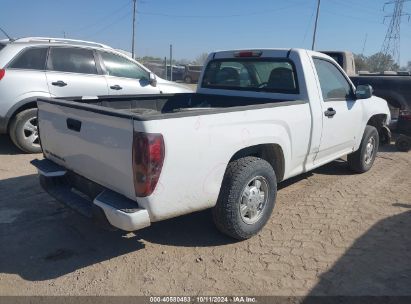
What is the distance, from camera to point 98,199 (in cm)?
304

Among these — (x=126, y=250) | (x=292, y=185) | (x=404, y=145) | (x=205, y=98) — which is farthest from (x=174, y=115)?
(x=404, y=145)

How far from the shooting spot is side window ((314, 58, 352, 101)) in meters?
4.74

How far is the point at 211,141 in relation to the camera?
3139 mm

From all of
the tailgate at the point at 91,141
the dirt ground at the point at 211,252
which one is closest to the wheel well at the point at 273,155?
the dirt ground at the point at 211,252

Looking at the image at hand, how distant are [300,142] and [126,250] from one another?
211 centimetres

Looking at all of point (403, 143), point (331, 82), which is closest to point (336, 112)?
point (331, 82)

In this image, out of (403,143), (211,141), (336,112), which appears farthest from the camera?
(403,143)

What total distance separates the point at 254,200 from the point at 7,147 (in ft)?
17.0

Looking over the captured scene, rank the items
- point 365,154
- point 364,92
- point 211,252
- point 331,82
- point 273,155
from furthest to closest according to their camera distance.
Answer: point 365,154, point 364,92, point 331,82, point 273,155, point 211,252

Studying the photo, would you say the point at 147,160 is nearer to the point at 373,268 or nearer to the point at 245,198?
the point at 245,198

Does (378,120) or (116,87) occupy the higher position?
(116,87)

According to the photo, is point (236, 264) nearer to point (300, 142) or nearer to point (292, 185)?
point (300, 142)

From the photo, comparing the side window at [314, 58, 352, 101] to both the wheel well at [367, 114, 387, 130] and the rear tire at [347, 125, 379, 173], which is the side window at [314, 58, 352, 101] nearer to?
the rear tire at [347, 125, 379, 173]

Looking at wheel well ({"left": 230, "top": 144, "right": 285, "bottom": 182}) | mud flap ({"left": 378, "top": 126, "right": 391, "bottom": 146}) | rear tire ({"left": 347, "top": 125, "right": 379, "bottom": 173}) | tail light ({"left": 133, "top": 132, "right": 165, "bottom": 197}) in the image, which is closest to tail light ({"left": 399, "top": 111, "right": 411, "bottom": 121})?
mud flap ({"left": 378, "top": 126, "right": 391, "bottom": 146})
